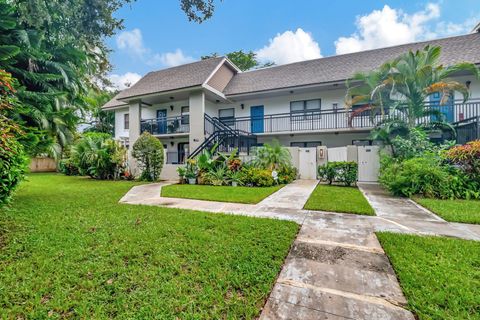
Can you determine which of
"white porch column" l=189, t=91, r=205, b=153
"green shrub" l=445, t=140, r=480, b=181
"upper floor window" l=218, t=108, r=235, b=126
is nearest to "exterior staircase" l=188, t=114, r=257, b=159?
"white porch column" l=189, t=91, r=205, b=153

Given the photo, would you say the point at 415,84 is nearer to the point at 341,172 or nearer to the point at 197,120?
the point at 341,172

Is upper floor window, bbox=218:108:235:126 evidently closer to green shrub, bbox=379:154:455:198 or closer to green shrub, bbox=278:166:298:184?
green shrub, bbox=278:166:298:184

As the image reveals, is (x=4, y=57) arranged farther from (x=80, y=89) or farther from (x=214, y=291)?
(x=214, y=291)

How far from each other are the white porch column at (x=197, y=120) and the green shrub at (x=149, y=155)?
264 centimetres

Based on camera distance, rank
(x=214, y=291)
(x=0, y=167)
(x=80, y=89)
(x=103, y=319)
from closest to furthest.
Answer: (x=103, y=319) → (x=214, y=291) → (x=0, y=167) → (x=80, y=89)

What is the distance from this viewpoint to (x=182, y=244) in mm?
3545

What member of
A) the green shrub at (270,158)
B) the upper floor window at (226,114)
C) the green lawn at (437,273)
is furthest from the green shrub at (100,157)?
the green lawn at (437,273)

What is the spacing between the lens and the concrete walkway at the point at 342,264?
2166 mm

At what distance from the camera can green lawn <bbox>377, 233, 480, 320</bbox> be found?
2.12 meters

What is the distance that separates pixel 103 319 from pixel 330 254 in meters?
2.79

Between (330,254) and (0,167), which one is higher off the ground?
(0,167)

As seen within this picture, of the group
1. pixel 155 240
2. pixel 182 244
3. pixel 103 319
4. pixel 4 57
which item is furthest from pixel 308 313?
pixel 4 57

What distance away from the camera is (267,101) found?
16.4m

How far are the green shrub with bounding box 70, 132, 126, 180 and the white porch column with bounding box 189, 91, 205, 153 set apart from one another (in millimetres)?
4170
